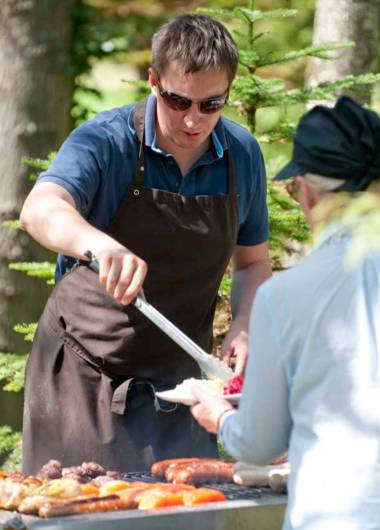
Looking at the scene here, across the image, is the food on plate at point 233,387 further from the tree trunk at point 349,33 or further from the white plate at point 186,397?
the tree trunk at point 349,33

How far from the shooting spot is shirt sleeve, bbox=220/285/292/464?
8.16 feet

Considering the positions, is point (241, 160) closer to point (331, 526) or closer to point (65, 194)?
point (65, 194)

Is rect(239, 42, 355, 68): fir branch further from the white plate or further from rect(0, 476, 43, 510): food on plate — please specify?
rect(0, 476, 43, 510): food on plate

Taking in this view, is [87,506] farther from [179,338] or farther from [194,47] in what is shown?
[194,47]

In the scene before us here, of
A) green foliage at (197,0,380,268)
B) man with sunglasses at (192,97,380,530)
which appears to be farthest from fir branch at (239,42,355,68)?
man with sunglasses at (192,97,380,530)

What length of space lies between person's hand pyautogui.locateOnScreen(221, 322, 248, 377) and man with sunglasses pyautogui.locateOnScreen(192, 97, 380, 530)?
1331mm

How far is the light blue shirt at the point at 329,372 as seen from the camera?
2.45m

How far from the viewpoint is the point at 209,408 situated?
2857 mm

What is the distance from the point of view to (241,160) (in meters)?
4.25

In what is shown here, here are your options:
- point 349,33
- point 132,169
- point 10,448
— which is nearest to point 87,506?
point 132,169

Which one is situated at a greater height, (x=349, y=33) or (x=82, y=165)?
(x=349, y=33)

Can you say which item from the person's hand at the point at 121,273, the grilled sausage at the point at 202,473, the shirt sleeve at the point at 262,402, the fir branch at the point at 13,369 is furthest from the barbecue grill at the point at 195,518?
the fir branch at the point at 13,369

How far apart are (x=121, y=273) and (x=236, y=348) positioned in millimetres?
857

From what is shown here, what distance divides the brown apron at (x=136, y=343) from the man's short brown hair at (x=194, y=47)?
244 mm
